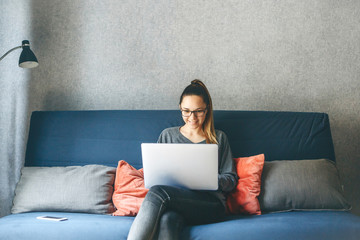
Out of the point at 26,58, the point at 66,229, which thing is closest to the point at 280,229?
the point at 66,229

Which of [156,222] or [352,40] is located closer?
[156,222]

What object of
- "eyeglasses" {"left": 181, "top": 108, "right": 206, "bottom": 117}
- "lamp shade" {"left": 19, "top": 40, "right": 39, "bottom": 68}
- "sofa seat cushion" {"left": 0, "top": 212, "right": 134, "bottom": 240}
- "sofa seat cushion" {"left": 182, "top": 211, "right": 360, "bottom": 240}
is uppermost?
"lamp shade" {"left": 19, "top": 40, "right": 39, "bottom": 68}

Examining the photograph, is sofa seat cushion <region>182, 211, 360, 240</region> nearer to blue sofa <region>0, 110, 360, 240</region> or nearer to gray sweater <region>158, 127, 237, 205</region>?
gray sweater <region>158, 127, 237, 205</region>

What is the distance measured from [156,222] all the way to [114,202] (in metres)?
0.55

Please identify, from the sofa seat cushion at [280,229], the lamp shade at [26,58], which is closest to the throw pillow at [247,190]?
the sofa seat cushion at [280,229]

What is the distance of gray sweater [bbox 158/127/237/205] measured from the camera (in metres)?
1.87

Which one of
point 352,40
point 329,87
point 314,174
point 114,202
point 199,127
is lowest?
point 114,202

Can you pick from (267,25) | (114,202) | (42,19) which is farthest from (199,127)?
(42,19)

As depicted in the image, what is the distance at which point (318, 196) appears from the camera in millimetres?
1962

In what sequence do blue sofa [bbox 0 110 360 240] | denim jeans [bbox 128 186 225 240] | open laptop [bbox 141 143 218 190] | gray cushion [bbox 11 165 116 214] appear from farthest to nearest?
blue sofa [bbox 0 110 360 240] → gray cushion [bbox 11 165 116 214] → open laptop [bbox 141 143 218 190] → denim jeans [bbox 128 186 225 240]

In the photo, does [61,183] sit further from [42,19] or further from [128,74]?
[42,19]

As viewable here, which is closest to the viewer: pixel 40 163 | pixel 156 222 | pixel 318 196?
pixel 156 222

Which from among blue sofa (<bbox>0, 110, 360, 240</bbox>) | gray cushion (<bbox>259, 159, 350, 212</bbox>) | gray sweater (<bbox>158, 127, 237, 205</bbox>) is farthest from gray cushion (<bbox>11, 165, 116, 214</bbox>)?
gray cushion (<bbox>259, 159, 350, 212</bbox>)

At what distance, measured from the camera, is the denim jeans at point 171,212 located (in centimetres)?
151
